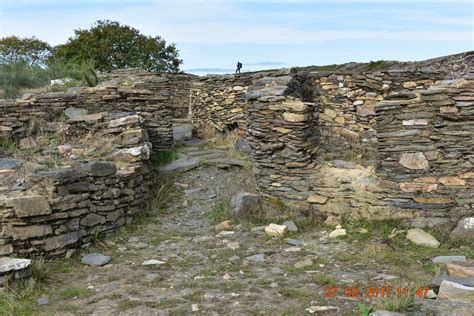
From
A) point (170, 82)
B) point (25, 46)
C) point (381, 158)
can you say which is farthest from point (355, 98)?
point (25, 46)

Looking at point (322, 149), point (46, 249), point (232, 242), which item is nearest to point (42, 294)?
point (46, 249)

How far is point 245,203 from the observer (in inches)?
269

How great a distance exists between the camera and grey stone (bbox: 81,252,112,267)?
5621 millimetres

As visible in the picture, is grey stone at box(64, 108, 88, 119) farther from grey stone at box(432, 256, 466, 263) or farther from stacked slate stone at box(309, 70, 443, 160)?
grey stone at box(432, 256, 466, 263)

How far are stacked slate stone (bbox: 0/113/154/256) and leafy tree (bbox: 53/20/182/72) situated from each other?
1569 cm

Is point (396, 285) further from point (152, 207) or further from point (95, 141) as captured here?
point (95, 141)

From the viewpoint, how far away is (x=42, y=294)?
4.81 metres

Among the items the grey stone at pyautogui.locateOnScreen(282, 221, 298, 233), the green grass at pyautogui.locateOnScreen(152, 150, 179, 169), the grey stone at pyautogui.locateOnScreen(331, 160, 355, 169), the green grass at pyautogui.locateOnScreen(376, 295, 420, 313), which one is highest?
the grey stone at pyautogui.locateOnScreen(331, 160, 355, 169)

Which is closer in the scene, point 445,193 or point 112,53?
point 445,193

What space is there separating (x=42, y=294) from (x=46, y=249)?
0.93m

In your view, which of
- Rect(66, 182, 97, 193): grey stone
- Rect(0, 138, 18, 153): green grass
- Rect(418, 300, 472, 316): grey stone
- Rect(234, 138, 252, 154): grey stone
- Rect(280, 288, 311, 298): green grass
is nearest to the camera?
Rect(418, 300, 472, 316): grey stone

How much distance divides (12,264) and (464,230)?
15.3 feet
